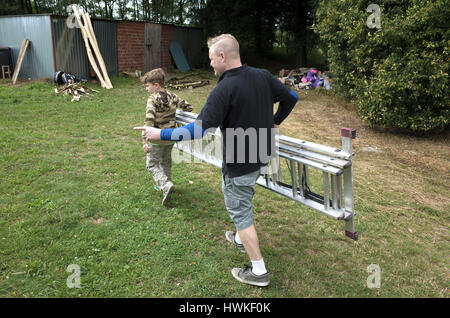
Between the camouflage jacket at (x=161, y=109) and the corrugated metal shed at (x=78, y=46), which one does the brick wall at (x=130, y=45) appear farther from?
the camouflage jacket at (x=161, y=109)

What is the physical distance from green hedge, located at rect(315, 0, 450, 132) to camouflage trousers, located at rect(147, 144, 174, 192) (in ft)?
17.6

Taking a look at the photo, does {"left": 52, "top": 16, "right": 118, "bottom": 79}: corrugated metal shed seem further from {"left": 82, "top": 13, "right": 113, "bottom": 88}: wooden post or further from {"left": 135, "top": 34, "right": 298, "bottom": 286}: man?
{"left": 135, "top": 34, "right": 298, "bottom": 286}: man

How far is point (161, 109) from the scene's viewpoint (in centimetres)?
420

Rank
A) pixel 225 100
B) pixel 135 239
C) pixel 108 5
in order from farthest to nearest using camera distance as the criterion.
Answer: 1. pixel 108 5
2. pixel 135 239
3. pixel 225 100

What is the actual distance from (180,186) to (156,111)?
1.31m

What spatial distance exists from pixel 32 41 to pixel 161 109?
40.7ft

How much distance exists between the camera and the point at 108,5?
30.5 meters

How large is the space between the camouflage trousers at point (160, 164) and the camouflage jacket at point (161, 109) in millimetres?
313

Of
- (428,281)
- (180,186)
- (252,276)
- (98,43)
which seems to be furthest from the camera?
(98,43)

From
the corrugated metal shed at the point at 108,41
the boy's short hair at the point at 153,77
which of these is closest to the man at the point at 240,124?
the boy's short hair at the point at 153,77

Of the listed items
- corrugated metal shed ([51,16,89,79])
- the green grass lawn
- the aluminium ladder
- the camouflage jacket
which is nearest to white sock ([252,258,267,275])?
the green grass lawn

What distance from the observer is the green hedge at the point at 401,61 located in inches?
272

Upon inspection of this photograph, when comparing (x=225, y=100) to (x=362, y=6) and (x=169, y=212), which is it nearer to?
(x=169, y=212)
